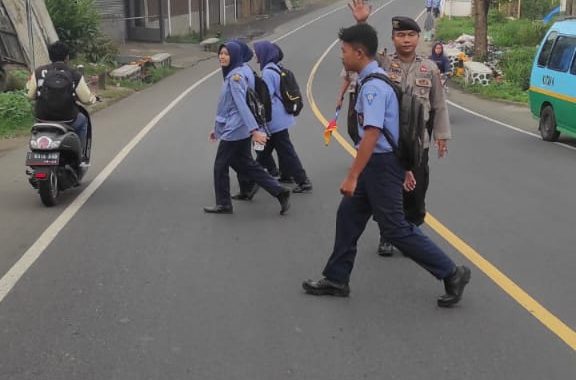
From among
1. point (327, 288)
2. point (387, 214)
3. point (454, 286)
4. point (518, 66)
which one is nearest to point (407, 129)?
point (387, 214)

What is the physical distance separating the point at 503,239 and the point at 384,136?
261 cm

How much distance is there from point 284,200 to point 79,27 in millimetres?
18300

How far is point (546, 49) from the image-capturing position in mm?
14539

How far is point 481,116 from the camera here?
18.0 m

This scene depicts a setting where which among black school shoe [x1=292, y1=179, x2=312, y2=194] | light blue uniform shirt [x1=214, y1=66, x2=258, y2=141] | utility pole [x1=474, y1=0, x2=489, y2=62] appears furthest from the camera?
utility pole [x1=474, y1=0, x2=489, y2=62]

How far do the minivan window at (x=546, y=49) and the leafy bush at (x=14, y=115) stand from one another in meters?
9.18

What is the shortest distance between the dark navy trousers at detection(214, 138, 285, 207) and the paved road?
0.31 m

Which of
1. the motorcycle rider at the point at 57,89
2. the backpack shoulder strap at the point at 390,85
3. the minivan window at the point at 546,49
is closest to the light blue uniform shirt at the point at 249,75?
the motorcycle rider at the point at 57,89

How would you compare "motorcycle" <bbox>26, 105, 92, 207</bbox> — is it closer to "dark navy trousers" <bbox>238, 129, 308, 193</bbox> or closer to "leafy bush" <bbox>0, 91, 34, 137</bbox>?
"dark navy trousers" <bbox>238, 129, 308, 193</bbox>

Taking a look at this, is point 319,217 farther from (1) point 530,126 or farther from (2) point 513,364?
(1) point 530,126

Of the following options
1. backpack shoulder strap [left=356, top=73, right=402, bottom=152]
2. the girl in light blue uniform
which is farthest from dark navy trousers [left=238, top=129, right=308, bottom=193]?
backpack shoulder strap [left=356, top=73, right=402, bottom=152]

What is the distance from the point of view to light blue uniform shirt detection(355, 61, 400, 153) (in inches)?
198

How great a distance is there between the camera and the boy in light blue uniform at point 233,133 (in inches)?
305

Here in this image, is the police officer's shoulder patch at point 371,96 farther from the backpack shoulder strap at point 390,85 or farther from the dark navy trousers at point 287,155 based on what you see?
the dark navy trousers at point 287,155
